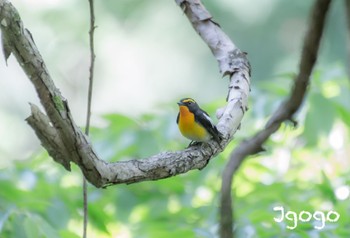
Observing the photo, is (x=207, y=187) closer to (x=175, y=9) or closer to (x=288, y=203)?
(x=288, y=203)

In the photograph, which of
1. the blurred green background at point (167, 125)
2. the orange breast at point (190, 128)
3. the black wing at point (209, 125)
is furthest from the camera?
the blurred green background at point (167, 125)

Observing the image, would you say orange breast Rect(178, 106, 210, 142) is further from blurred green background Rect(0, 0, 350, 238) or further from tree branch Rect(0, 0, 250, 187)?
blurred green background Rect(0, 0, 350, 238)

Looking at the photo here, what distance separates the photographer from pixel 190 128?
262 centimetres

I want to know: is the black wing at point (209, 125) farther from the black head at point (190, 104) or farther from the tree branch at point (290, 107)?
the tree branch at point (290, 107)

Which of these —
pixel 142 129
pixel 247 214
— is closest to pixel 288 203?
pixel 247 214

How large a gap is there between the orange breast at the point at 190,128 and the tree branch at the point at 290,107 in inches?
37.5

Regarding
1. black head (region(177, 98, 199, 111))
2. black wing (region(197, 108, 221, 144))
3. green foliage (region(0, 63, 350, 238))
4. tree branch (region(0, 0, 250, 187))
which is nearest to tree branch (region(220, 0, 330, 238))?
tree branch (region(0, 0, 250, 187))

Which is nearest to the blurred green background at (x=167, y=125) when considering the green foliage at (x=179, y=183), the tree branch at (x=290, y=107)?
the green foliage at (x=179, y=183)

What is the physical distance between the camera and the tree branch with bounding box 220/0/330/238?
106 centimetres

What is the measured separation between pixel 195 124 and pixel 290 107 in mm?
1398

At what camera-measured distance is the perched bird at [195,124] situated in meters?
2.26

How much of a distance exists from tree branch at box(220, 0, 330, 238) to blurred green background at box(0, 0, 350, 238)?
0.15m

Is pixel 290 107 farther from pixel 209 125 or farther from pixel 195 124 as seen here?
pixel 195 124

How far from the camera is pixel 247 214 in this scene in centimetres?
337
